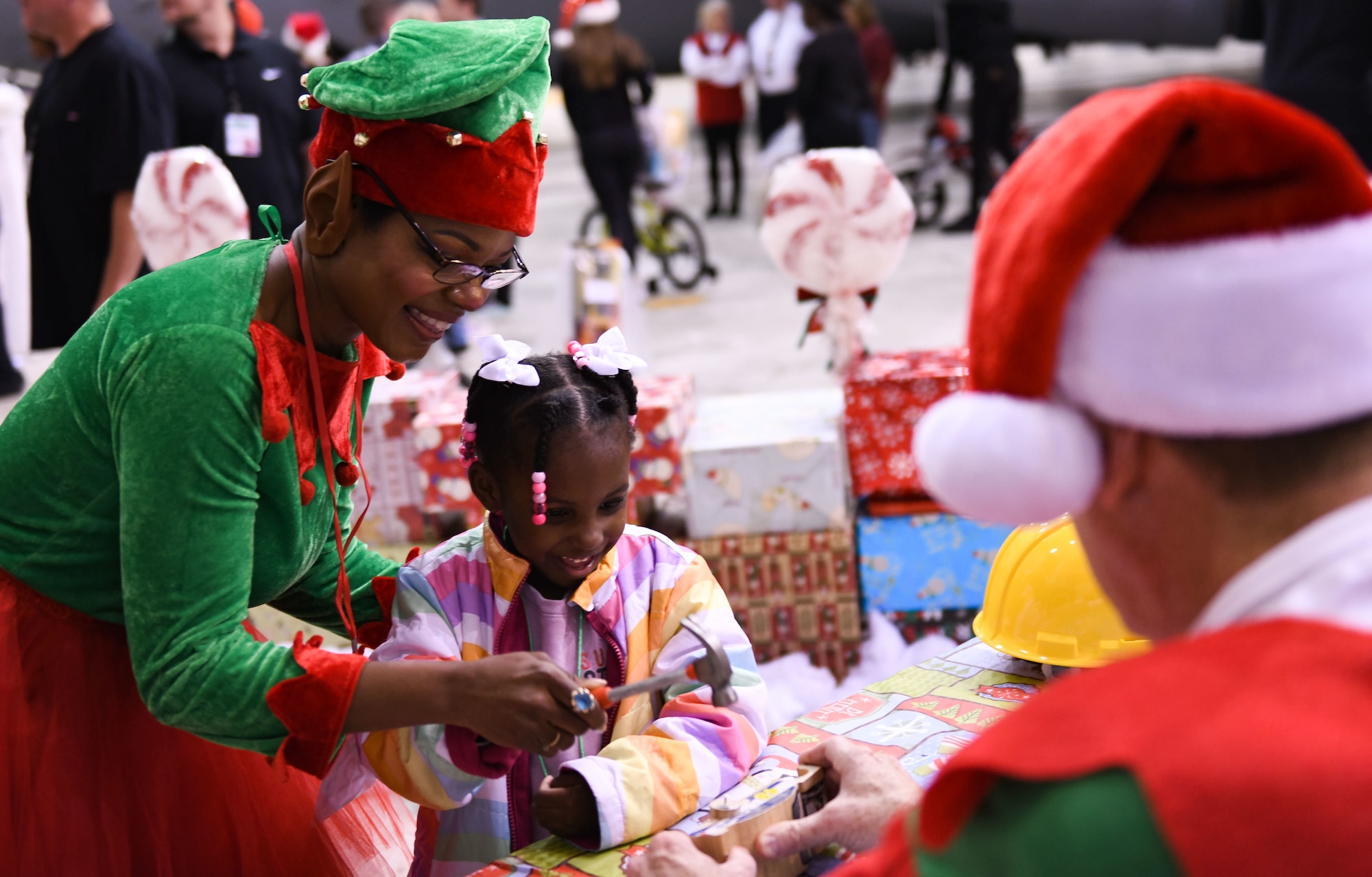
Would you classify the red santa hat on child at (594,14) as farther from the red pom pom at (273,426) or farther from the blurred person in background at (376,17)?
the red pom pom at (273,426)

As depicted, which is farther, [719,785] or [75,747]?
[75,747]

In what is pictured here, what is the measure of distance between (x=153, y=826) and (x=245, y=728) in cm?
39

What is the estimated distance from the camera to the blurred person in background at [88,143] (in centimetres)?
420

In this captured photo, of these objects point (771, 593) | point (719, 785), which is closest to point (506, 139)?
point (719, 785)

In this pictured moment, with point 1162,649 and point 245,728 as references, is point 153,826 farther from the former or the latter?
point 1162,649

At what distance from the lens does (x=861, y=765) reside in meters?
1.41

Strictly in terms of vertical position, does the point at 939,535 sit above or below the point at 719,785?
below

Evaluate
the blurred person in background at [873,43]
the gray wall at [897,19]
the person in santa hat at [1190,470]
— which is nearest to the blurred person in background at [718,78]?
the blurred person in background at [873,43]

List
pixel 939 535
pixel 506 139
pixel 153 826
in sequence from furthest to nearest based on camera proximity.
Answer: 1. pixel 939 535
2. pixel 153 826
3. pixel 506 139

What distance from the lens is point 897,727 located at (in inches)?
65.1

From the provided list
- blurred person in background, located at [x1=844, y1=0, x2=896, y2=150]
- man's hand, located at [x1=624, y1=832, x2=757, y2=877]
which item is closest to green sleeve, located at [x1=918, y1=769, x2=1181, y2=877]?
man's hand, located at [x1=624, y1=832, x2=757, y2=877]

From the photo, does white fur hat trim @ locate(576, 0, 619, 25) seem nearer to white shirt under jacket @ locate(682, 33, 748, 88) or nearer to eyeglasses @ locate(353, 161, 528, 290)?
white shirt under jacket @ locate(682, 33, 748, 88)

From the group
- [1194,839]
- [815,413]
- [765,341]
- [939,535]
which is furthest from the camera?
[765,341]

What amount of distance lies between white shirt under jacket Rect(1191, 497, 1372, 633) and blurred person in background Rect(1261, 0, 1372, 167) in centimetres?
384
